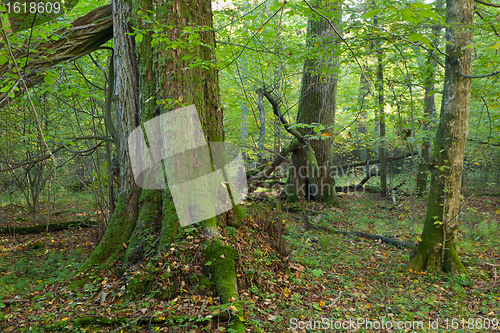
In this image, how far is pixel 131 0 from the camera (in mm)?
3818

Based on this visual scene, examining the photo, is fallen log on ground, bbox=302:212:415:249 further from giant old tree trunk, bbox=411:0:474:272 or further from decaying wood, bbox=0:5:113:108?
decaying wood, bbox=0:5:113:108

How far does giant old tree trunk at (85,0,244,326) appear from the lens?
3553mm

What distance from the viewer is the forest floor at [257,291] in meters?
2.73

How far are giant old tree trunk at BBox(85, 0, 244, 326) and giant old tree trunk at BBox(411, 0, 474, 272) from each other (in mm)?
3451

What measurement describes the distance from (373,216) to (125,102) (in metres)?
7.29

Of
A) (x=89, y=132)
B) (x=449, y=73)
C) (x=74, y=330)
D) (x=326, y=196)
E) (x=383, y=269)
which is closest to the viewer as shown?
(x=74, y=330)

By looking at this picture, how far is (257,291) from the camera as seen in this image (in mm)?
3301

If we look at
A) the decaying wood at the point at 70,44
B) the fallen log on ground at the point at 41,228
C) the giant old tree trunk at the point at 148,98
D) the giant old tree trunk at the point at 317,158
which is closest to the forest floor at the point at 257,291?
the giant old tree trunk at the point at 148,98

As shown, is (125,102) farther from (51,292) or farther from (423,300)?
(423,300)

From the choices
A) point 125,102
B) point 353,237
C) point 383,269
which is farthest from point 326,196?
point 125,102

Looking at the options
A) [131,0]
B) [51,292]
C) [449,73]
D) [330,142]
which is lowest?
[51,292]

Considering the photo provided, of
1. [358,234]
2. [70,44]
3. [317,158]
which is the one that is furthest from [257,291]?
[317,158]

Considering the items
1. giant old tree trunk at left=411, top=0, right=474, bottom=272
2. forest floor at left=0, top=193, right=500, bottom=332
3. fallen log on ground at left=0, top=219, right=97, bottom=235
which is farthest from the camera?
fallen log on ground at left=0, top=219, right=97, bottom=235

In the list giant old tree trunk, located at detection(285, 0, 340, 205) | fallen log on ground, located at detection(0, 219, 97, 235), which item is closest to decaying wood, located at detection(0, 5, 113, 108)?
fallen log on ground, located at detection(0, 219, 97, 235)
